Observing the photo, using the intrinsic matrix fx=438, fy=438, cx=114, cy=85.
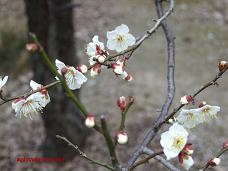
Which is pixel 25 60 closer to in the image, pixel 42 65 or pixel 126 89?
pixel 126 89

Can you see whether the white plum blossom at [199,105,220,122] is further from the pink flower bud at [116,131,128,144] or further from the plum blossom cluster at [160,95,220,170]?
the pink flower bud at [116,131,128,144]

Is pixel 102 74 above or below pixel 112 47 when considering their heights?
above

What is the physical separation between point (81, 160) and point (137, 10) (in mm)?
3729

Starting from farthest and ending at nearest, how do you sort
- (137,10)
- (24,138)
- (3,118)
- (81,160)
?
(137,10) < (3,118) < (24,138) < (81,160)

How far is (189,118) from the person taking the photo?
4.04ft

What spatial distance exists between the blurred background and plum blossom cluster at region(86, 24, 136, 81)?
1.67 meters

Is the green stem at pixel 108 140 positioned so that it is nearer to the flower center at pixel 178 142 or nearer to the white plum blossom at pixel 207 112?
the flower center at pixel 178 142

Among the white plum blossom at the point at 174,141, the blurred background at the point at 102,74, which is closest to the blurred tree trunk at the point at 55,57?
the blurred background at the point at 102,74

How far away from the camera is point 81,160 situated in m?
3.73

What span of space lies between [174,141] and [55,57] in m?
2.25

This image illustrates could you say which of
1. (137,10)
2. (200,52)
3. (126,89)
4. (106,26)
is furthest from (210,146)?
(137,10)

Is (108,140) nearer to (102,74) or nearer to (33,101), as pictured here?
(33,101)

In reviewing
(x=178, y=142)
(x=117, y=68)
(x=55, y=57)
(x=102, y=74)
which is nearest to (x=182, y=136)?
(x=178, y=142)

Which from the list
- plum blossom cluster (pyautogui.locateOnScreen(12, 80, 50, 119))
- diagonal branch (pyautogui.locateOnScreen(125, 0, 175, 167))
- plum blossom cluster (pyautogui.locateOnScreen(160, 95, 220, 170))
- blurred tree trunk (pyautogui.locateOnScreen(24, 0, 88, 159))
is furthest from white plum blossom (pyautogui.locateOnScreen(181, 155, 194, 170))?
blurred tree trunk (pyautogui.locateOnScreen(24, 0, 88, 159))
